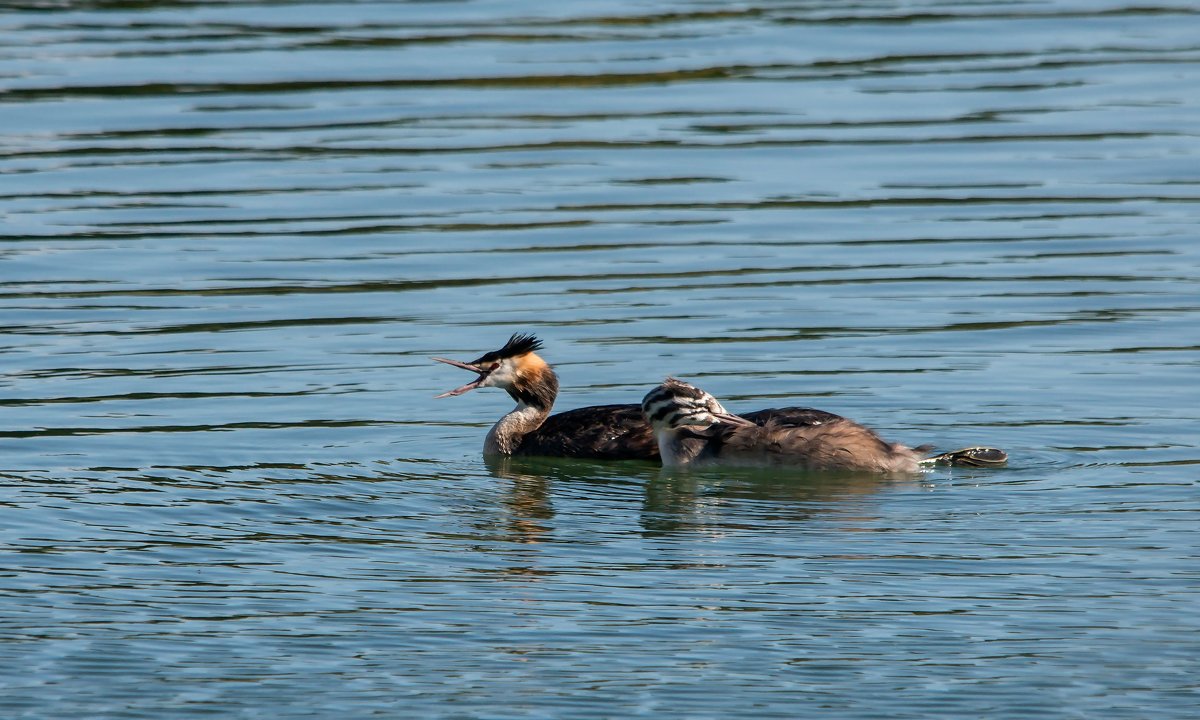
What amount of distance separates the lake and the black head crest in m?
0.50

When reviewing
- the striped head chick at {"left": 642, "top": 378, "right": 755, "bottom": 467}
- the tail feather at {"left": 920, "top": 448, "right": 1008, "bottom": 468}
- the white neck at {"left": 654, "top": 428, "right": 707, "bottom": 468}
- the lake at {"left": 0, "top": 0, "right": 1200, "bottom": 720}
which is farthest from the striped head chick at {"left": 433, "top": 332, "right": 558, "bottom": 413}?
the tail feather at {"left": 920, "top": 448, "right": 1008, "bottom": 468}

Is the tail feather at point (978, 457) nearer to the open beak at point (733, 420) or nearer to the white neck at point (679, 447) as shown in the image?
the open beak at point (733, 420)

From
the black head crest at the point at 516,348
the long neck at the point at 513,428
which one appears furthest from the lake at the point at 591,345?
the black head crest at the point at 516,348

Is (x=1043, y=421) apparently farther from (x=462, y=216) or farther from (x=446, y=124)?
(x=446, y=124)

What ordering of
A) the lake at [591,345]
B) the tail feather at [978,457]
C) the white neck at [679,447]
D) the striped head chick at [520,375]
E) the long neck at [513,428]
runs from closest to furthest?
the lake at [591,345] → the tail feather at [978,457] → the white neck at [679,447] → the long neck at [513,428] → the striped head chick at [520,375]

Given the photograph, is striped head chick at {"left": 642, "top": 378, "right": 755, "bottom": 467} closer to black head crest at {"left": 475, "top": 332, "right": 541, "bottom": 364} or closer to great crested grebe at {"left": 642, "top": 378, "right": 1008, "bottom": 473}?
great crested grebe at {"left": 642, "top": 378, "right": 1008, "bottom": 473}

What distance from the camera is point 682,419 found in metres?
12.8

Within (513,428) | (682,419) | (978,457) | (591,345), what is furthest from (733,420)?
(591,345)

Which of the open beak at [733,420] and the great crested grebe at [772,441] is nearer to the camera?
the great crested grebe at [772,441]

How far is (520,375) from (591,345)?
5.66ft

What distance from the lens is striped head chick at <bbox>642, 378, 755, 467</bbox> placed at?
12.7 meters

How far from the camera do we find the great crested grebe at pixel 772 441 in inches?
490

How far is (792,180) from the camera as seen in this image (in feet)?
67.2

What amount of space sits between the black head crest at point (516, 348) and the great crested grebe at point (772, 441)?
49.6 inches
